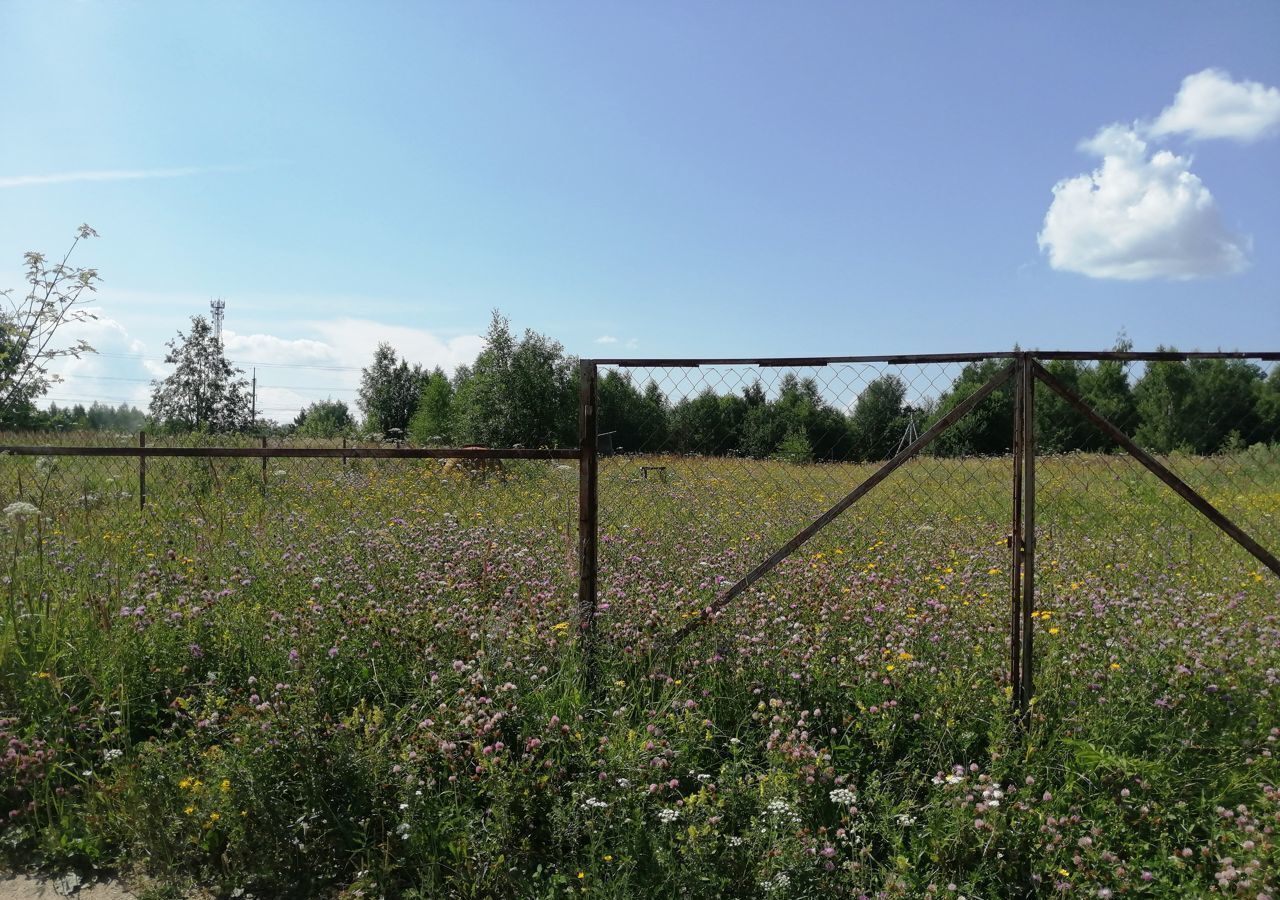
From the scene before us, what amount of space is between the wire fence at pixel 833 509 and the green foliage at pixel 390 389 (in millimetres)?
68958

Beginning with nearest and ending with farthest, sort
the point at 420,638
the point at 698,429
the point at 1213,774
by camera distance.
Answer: the point at 1213,774 → the point at 420,638 → the point at 698,429

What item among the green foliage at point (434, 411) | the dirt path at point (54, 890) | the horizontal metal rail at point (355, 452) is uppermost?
the green foliage at point (434, 411)

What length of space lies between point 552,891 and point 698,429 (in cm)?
236

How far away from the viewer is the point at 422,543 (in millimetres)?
5480

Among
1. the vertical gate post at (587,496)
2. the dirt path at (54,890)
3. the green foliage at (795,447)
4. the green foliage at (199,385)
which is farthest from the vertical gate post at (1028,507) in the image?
the green foliage at (199,385)

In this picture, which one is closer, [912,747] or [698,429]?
[912,747]

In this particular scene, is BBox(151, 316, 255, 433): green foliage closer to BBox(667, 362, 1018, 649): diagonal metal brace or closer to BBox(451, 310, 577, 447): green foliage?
BBox(451, 310, 577, 447): green foliage

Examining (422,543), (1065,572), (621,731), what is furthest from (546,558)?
(1065,572)

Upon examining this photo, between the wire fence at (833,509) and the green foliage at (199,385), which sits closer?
the wire fence at (833,509)

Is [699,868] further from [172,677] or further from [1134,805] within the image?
[172,677]

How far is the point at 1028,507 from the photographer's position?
3826 millimetres

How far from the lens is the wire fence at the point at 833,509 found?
4.04m

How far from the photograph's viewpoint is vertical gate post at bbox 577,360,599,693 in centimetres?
415

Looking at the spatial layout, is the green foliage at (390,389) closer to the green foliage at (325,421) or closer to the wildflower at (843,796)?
the green foliage at (325,421)
